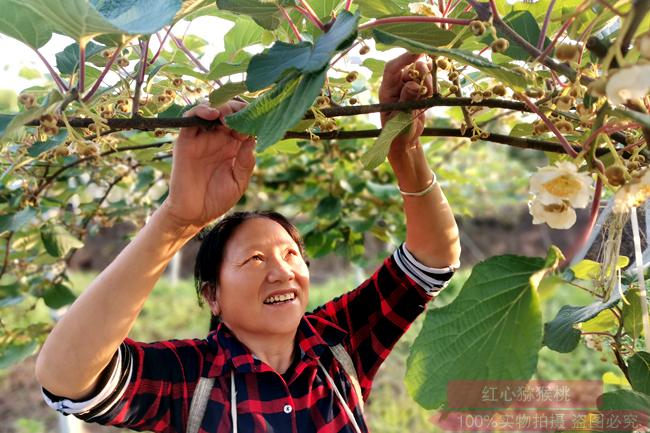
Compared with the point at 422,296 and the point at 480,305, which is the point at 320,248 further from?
the point at 480,305

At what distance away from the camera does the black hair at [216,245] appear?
3.81 ft

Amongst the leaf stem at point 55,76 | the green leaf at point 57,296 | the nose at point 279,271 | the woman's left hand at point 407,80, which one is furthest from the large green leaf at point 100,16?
the green leaf at point 57,296

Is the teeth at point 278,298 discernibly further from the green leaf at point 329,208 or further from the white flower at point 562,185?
the green leaf at point 329,208

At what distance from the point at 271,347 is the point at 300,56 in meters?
0.62

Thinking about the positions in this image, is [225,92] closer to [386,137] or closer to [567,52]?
[386,137]

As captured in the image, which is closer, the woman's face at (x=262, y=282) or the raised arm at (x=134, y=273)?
the raised arm at (x=134, y=273)

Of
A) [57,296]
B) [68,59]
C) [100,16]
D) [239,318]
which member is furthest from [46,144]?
[57,296]

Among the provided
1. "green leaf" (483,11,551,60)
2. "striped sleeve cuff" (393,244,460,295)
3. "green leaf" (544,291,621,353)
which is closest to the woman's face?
"striped sleeve cuff" (393,244,460,295)

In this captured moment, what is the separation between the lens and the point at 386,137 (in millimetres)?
808

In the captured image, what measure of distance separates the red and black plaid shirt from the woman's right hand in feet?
0.76

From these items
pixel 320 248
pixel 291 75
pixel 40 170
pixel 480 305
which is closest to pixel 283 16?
pixel 291 75

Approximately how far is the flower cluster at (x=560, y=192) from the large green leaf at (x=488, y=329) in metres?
0.03

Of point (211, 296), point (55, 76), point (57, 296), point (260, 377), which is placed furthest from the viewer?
point (57, 296)

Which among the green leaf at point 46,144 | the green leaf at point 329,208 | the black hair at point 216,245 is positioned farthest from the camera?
the green leaf at point 329,208
